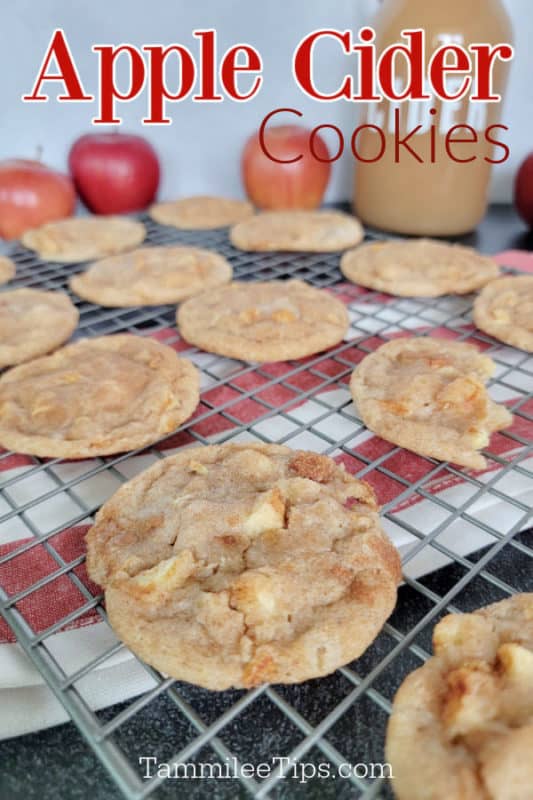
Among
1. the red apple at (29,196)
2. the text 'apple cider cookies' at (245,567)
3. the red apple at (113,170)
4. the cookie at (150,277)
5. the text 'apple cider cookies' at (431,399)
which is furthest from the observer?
the red apple at (113,170)

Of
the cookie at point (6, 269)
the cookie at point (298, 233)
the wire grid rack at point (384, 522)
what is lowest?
the wire grid rack at point (384, 522)

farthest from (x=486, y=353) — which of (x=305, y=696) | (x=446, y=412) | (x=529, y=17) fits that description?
(x=529, y=17)

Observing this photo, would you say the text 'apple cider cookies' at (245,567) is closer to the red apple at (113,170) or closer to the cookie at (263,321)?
the cookie at (263,321)

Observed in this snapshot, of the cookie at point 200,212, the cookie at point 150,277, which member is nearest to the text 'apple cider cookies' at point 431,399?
the cookie at point 150,277

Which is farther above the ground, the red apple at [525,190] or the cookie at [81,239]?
the red apple at [525,190]

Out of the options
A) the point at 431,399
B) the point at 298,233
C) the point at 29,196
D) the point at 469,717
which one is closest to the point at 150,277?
the point at 298,233

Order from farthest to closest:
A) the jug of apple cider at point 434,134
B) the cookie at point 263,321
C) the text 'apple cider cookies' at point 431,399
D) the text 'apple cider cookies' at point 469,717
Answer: the jug of apple cider at point 434,134, the cookie at point 263,321, the text 'apple cider cookies' at point 431,399, the text 'apple cider cookies' at point 469,717

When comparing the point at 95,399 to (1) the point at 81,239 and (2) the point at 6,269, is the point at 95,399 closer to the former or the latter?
(2) the point at 6,269
